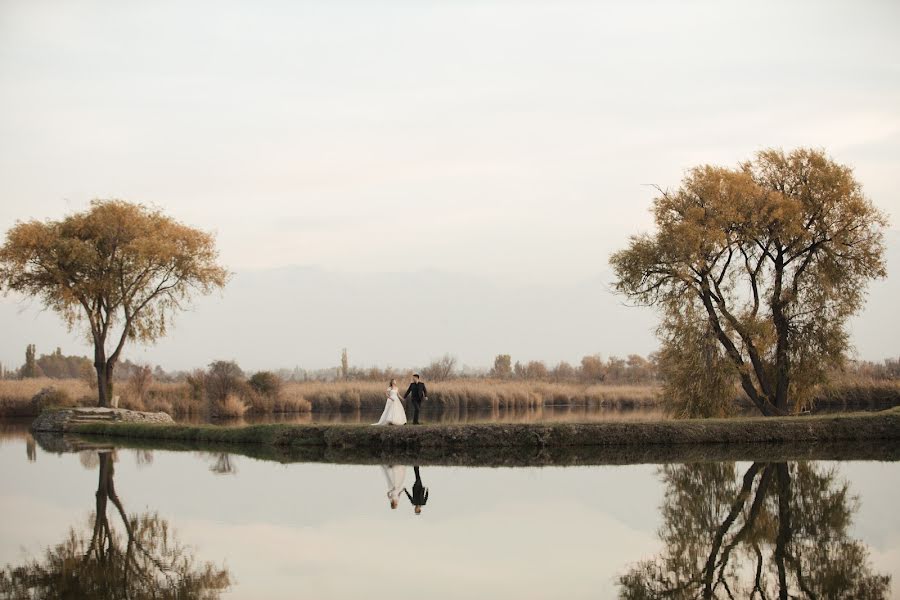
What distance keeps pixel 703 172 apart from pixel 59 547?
25.1 m

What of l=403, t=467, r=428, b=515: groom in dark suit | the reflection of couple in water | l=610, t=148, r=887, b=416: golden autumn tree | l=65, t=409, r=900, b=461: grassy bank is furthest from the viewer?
l=610, t=148, r=887, b=416: golden autumn tree

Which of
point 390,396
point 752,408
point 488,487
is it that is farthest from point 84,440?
point 752,408

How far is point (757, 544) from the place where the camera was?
37.9ft

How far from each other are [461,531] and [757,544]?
3.89 meters

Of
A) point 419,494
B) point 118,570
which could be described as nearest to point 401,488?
point 419,494

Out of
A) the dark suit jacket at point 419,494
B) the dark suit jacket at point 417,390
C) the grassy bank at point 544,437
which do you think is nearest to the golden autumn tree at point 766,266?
the grassy bank at point 544,437

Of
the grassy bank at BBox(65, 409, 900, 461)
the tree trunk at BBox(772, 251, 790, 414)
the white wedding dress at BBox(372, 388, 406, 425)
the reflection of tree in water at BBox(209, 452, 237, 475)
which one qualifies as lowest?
the reflection of tree in water at BBox(209, 452, 237, 475)

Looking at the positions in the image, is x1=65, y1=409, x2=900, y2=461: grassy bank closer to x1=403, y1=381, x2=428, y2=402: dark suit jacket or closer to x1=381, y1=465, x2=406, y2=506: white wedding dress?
x1=381, y1=465, x2=406, y2=506: white wedding dress

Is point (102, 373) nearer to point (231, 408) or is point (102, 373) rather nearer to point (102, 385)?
point (102, 385)

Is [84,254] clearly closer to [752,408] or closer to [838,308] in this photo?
[838,308]

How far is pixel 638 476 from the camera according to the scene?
18609 millimetres

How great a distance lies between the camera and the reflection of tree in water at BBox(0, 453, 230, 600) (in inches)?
372

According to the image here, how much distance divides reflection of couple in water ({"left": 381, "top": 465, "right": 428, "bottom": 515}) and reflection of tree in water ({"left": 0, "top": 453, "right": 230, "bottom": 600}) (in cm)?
396

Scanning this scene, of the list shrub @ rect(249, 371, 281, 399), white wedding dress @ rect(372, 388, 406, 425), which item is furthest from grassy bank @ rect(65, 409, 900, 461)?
shrub @ rect(249, 371, 281, 399)
